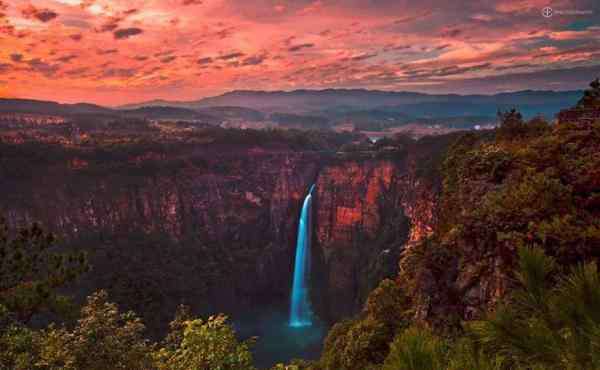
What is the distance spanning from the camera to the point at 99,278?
151 ft

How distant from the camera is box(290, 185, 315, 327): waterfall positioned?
Answer: 2625 inches

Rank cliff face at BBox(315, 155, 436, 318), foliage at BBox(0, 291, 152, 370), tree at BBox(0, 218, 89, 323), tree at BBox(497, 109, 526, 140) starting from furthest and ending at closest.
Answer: cliff face at BBox(315, 155, 436, 318) < tree at BBox(497, 109, 526, 140) < tree at BBox(0, 218, 89, 323) < foliage at BBox(0, 291, 152, 370)

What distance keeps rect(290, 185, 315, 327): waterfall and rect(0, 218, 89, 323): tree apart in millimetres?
53347

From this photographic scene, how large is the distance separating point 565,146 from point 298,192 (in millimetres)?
66993

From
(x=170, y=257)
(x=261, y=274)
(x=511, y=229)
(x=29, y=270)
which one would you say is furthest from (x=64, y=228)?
(x=511, y=229)

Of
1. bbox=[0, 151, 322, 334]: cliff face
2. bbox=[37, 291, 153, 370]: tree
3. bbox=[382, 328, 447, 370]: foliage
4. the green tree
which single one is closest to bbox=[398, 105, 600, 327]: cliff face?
the green tree

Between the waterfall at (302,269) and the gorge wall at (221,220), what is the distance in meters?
1.81

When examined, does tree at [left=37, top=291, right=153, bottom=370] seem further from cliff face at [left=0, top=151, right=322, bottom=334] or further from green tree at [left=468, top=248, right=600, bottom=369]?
cliff face at [left=0, top=151, right=322, bottom=334]

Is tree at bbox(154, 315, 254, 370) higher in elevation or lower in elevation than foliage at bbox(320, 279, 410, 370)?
higher

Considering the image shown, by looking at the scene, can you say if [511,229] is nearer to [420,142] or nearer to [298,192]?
[420,142]

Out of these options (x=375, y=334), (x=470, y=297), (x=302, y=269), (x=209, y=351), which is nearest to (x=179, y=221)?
(x=302, y=269)

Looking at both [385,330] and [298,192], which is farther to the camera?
[298,192]

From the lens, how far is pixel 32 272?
581 inches

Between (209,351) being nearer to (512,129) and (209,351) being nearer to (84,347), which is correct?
(84,347)
